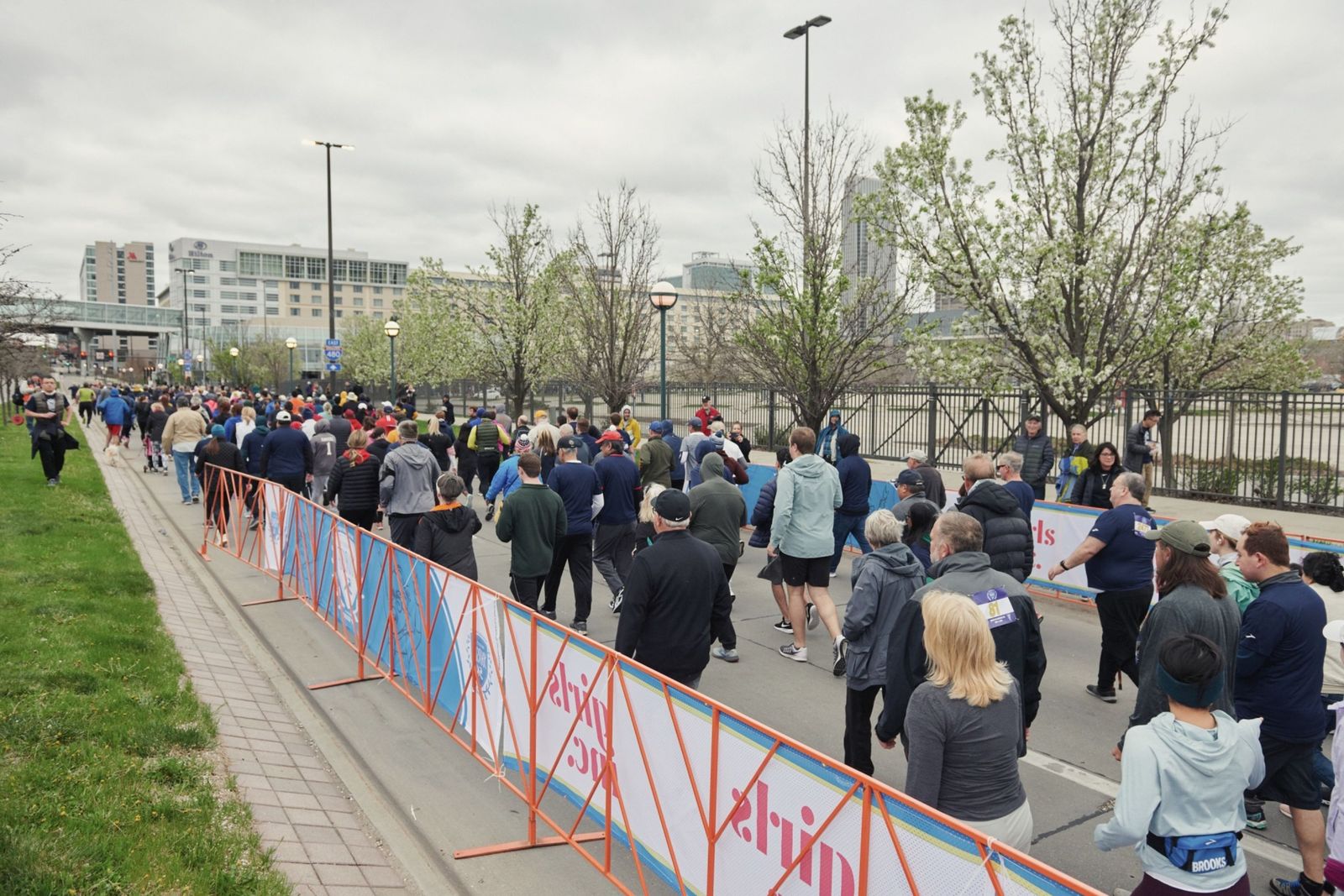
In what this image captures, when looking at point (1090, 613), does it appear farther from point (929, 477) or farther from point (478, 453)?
point (478, 453)

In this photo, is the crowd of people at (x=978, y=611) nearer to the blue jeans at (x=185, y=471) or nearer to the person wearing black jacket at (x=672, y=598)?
the person wearing black jacket at (x=672, y=598)

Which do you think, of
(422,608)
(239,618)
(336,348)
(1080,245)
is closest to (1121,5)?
(1080,245)

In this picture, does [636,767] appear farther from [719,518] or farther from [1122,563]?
[1122,563]

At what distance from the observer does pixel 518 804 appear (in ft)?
18.2

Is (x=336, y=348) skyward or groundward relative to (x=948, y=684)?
skyward

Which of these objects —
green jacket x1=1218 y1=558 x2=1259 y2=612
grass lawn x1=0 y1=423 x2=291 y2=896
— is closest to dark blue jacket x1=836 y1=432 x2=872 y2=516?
green jacket x1=1218 y1=558 x2=1259 y2=612

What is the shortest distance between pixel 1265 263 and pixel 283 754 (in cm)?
2205

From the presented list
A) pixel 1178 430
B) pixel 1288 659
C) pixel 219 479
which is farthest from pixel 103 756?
pixel 1178 430

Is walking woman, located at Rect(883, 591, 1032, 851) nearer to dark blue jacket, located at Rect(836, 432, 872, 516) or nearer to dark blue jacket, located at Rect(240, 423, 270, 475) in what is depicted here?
dark blue jacket, located at Rect(836, 432, 872, 516)

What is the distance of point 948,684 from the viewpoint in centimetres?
330

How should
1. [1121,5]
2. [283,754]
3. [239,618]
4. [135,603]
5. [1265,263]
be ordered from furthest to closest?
[1265,263] → [1121,5] → [239,618] → [135,603] → [283,754]

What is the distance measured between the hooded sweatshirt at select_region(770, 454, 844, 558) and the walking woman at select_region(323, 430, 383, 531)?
16.6 feet

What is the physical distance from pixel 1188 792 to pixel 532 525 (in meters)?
5.71

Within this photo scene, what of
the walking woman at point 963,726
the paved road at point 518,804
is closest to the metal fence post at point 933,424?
the paved road at point 518,804
